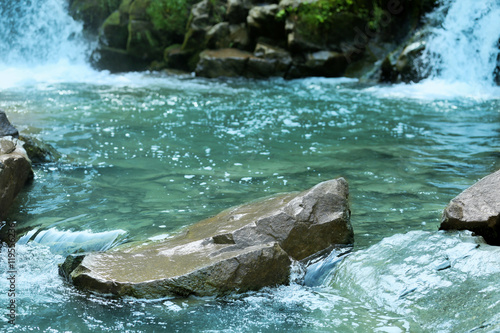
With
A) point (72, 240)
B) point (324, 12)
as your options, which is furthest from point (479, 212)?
point (324, 12)

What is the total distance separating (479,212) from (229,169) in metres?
3.40

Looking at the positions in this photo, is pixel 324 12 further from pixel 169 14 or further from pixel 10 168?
pixel 10 168

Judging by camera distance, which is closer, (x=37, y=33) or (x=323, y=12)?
(x=323, y=12)

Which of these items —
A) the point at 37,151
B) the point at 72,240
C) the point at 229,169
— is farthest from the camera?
the point at 37,151

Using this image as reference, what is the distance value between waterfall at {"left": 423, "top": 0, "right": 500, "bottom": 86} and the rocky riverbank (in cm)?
69

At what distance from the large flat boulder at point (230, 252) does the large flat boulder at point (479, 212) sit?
0.81 m

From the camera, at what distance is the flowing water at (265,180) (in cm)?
340

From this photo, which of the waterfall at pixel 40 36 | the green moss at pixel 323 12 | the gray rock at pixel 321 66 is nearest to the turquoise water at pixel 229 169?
the gray rock at pixel 321 66

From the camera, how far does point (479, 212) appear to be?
13.0ft

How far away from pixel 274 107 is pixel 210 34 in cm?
629

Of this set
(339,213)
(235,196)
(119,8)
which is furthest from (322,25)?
(339,213)

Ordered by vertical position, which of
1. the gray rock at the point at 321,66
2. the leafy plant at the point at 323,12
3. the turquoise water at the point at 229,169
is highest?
the leafy plant at the point at 323,12

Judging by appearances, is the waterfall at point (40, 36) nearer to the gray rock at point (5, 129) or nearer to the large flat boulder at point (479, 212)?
the gray rock at point (5, 129)

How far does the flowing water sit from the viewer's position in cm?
340
